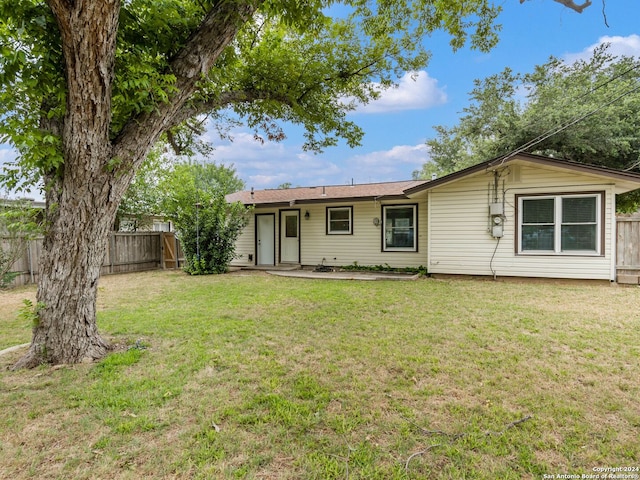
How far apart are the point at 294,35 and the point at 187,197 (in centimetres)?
575

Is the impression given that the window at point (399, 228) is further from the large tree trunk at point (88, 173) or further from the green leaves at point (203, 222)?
the large tree trunk at point (88, 173)

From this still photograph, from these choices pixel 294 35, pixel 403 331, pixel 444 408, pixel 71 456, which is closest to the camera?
pixel 71 456

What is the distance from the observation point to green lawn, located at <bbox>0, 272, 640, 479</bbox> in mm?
2000

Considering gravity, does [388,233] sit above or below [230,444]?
above

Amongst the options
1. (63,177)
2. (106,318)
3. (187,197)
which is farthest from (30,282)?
(63,177)

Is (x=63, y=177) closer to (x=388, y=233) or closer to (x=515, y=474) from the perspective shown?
(x=515, y=474)

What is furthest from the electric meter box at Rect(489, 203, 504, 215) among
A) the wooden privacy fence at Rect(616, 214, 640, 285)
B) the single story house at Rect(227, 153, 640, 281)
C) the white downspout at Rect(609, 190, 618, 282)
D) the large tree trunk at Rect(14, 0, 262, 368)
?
the large tree trunk at Rect(14, 0, 262, 368)

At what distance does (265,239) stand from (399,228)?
5054 mm

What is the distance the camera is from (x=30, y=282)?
8930 millimetres

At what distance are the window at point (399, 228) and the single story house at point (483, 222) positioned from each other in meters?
0.03

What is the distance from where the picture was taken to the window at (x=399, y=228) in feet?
34.6

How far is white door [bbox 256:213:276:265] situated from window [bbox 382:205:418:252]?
13.9 feet

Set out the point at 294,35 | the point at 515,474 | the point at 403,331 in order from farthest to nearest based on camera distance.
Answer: the point at 294,35, the point at 403,331, the point at 515,474

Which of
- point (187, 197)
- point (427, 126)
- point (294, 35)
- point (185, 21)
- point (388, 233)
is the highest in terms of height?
point (427, 126)
